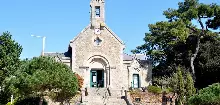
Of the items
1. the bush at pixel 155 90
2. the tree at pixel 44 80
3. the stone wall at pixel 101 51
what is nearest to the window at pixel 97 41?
the stone wall at pixel 101 51

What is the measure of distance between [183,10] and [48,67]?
25.1 m

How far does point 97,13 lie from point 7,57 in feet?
42.9

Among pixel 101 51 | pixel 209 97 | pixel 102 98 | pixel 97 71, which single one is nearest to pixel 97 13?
pixel 101 51

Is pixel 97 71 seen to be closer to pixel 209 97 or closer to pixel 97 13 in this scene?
pixel 97 13

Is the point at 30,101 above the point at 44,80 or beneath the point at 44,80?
beneath

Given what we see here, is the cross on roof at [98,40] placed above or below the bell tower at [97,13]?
below

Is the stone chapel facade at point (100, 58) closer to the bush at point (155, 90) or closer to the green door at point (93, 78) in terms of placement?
the green door at point (93, 78)

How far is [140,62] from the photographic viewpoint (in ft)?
171

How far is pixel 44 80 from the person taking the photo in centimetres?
3119

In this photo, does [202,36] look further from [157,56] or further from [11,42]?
[11,42]

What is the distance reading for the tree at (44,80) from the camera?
102 ft

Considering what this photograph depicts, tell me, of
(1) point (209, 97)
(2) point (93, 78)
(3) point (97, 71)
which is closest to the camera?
(1) point (209, 97)

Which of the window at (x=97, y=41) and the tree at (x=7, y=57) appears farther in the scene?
the window at (x=97, y=41)

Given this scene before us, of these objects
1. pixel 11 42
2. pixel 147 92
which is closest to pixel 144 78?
pixel 147 92
